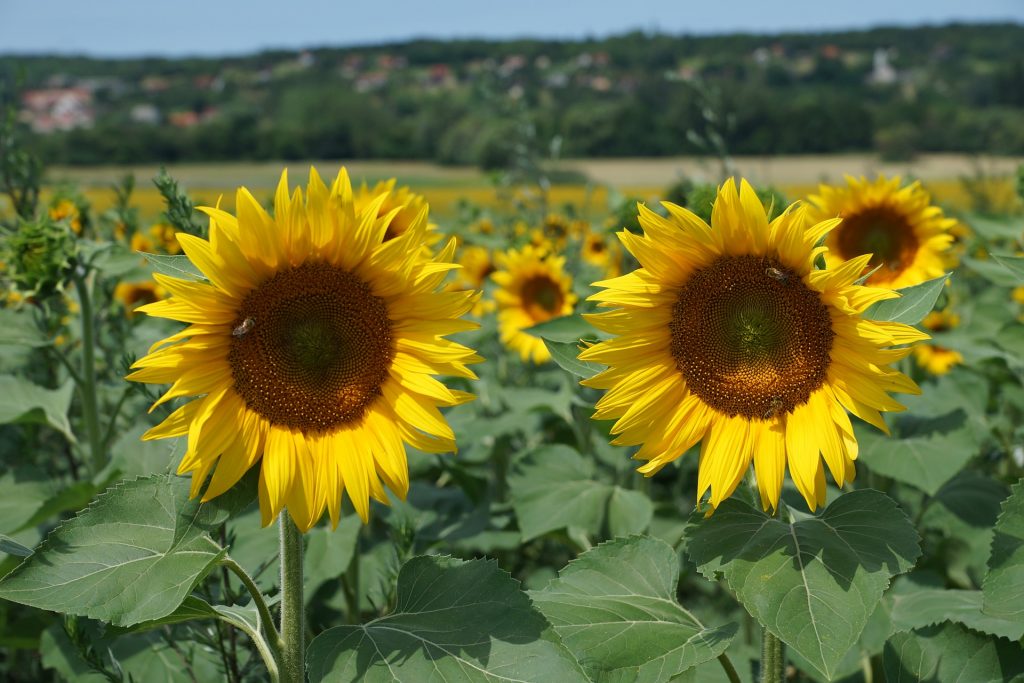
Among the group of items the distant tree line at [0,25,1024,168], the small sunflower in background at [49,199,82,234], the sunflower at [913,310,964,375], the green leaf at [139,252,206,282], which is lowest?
the sunflower at [913,310,964,375]

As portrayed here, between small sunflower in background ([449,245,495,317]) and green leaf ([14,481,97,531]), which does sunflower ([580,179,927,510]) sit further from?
small sunflower in background ([449,245,495,317])

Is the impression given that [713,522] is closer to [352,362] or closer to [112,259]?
[352,362]

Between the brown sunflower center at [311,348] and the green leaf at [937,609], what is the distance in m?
1.49

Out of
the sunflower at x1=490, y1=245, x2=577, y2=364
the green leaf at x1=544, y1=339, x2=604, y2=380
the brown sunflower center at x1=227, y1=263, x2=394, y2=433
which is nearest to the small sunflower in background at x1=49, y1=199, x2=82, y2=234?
the sunflower at x1=490, y1=245, x2=577, y2=364

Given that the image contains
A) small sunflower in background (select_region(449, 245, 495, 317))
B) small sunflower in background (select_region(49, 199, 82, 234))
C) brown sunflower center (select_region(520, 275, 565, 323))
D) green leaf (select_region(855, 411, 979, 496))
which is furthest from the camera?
small sunflower in background (select_region(449, 245, 495, 317))

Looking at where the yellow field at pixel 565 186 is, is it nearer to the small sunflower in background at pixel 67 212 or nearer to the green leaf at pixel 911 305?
the small sunflower in background at pixel 67 212

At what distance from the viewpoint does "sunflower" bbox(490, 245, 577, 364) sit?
5141mm

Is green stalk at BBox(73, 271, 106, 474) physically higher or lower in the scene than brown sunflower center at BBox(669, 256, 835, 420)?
lower

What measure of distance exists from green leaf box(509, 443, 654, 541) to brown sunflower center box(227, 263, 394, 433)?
3.95 ft

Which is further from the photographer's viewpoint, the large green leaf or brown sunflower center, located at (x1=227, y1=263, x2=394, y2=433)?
the large green leaf

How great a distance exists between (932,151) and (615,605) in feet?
92.7

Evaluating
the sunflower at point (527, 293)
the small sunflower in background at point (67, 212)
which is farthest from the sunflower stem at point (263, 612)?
the sunflower at point (527, 293)

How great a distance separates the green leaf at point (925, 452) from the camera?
2717 millimetres

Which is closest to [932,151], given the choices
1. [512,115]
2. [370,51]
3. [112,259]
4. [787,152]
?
[787,152]
